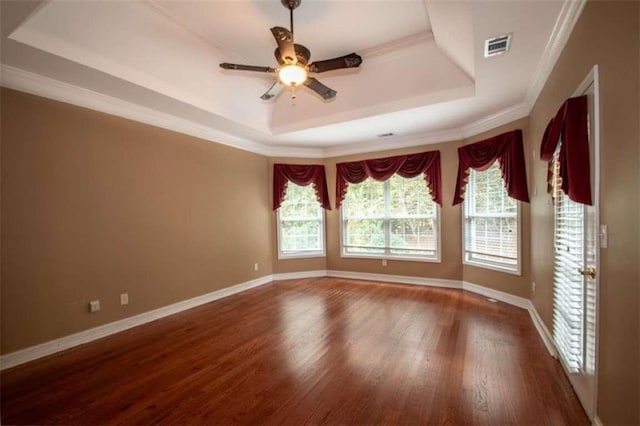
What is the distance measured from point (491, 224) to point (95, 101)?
5.32 metres

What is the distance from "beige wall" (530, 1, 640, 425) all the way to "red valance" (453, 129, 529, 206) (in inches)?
82.3

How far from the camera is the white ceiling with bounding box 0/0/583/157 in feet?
7.26

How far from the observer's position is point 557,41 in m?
2.18

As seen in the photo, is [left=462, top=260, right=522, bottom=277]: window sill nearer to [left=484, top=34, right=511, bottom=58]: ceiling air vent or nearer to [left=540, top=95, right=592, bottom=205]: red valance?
[left=540, top=95, right=592, bottom=205]: red valance

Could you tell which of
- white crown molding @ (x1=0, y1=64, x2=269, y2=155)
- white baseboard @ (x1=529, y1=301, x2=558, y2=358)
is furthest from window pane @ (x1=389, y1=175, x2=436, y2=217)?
white crown molding @ (x1=0, y1=64, x2=269, y2=155)

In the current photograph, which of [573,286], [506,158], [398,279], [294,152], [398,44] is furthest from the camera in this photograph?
[294,152]

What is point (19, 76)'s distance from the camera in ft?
8.27

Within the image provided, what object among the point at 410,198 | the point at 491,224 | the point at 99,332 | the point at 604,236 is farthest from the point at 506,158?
the point at 99,332

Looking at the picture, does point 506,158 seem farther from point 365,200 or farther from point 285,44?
point 285,44

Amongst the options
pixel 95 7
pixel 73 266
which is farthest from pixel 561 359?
pixel 95 7

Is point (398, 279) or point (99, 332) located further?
point (398, 279)

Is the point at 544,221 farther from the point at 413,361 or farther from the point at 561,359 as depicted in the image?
the point at 413,361

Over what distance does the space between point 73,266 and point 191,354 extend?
60.8 inches

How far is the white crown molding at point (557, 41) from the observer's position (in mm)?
1822
